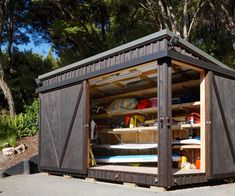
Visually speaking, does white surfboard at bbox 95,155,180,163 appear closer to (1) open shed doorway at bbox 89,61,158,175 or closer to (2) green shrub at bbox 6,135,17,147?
(1) open shed doorway at bbox 89,61,158,175

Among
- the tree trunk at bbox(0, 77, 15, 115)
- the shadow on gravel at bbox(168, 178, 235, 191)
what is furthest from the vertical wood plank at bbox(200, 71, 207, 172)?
the tree trunk at bbox(0, 77, 15, 115)

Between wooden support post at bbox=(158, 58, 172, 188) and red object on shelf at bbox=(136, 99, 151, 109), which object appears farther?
red object on shelf at bbox=(136, 99, 151, 109)

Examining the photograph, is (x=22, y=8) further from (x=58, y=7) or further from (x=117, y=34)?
(x=117, y=34)

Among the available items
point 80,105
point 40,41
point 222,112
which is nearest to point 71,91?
point 80,105

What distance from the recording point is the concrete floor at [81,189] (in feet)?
24.7

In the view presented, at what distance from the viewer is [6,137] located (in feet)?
51.3

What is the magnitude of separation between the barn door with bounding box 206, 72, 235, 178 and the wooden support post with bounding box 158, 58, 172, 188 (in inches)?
49.3

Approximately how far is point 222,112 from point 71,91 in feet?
12.2

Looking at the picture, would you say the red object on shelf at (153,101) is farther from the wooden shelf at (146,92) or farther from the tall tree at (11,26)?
the tall tree at (11,26)

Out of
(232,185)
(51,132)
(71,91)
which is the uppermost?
(71,91)

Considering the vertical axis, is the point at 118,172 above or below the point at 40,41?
below

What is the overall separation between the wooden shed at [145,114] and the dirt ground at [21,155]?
6.36 ft

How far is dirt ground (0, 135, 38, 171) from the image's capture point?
42.6 ft

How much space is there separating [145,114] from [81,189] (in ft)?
11.8
